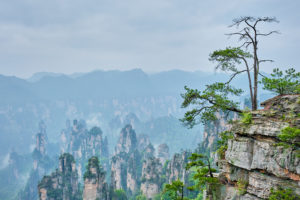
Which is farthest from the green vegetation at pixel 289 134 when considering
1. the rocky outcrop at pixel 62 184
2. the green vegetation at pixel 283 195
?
the rocky outcrop at pixel 62 184

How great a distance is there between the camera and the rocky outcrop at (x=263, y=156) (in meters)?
10.4

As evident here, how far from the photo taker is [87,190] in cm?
5191

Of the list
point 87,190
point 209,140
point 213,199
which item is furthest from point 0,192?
point 213,199

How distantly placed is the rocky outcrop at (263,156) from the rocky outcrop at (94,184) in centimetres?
4516

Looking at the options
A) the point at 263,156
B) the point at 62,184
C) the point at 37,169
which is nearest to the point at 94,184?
the point at 62,184

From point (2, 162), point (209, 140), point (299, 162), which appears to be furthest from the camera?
point (2, 162)

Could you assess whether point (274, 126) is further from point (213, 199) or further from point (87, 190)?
point (87, 190)

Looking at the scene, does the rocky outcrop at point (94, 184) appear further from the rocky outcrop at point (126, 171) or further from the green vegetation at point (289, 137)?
the green vegetation at point (289, 137)

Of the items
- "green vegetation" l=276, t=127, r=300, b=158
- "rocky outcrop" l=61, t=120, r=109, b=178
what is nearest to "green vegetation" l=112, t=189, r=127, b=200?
"green vegetation" l=276, t=127, r=300, b=158

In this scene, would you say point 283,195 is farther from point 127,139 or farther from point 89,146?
point 89,146

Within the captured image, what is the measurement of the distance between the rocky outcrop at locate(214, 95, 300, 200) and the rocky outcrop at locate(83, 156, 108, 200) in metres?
45.2

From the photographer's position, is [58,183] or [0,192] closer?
[58,183]

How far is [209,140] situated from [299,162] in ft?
210

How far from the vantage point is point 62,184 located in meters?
63.2
